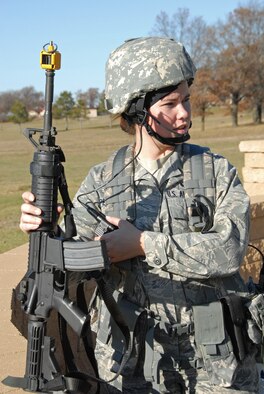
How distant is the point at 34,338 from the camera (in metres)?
2.31

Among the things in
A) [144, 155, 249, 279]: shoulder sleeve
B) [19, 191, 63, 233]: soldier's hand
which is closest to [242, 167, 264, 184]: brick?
[144, 155, 249, 279]: shoulder sleeve

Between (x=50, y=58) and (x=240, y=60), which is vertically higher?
(x=240, y=60)

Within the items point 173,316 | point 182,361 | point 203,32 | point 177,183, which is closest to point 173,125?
point 177,183

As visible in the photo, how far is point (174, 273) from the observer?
2393 millimetres

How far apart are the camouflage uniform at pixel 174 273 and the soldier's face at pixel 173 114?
11 centimetres

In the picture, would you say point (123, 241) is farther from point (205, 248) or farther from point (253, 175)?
point (253, 175)

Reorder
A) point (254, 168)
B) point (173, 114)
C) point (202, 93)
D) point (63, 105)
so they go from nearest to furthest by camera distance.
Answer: point (173, 114) → point (254, 168) → point (202, 93) → point (63, 105)

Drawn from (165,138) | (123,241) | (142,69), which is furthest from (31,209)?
(142,69)

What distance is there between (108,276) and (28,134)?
0.60m

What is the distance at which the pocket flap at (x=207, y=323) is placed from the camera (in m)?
2.36

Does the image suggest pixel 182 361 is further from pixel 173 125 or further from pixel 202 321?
pixel 173 125

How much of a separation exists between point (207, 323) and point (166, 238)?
32 cm

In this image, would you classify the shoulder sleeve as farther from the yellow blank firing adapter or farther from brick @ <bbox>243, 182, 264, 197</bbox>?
brick @ <bbox>243, 182, 264, 197</bbox>

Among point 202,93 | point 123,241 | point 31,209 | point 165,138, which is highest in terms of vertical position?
point 202,93
